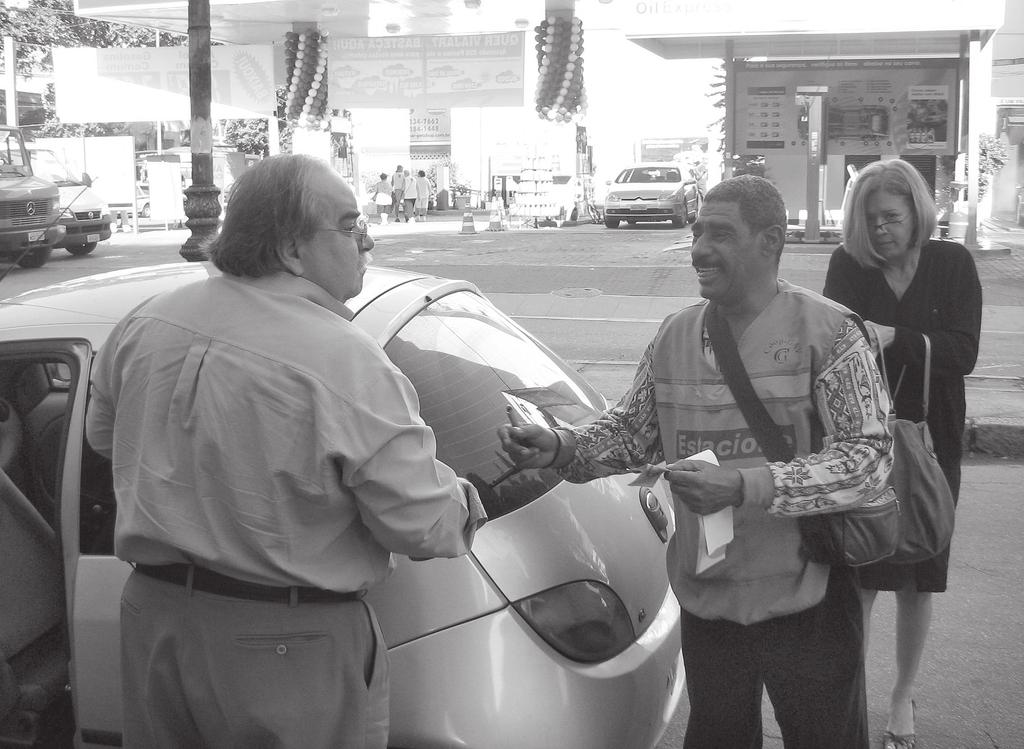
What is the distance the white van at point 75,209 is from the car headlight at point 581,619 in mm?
18544

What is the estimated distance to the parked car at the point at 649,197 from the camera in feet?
89.1

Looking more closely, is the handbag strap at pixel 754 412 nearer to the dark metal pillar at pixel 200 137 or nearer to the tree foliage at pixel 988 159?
the dark metal pillar at pixel 200 137

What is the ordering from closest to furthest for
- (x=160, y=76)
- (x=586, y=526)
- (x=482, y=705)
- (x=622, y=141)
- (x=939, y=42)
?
1. (x=482, y=705)
2. (x=586, y=526)
3. (x=939, y=42)
4. (x=160, y=76)
5. (x=622, y=141)

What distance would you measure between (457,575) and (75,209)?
2017 cm

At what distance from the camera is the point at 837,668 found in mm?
2441

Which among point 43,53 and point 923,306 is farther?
point 43,53

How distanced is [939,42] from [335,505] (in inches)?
789

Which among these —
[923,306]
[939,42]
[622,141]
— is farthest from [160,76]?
[622,141]

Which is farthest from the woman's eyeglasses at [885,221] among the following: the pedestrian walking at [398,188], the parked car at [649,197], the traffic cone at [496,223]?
the pedestrian walking at [398,188]

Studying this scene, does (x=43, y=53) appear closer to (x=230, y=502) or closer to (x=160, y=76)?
(x=160, y=76)

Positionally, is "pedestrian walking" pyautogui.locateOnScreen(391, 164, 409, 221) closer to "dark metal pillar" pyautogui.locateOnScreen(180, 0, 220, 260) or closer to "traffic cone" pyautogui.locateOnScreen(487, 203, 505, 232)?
"traffic cone" pyautogui.locateOnScreen(487, 203, 505, 232)

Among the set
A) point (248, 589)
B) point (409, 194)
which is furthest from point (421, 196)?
point (248, 589)

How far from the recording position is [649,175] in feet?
93.6

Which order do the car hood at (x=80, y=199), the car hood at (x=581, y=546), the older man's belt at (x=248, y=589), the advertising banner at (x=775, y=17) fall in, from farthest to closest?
the car hood at (x=80, y=199)
the advertising banner at (x=775, y=17)
the car hood at (x=581, y=546)
the older man's belt at (x=248, y=589)
